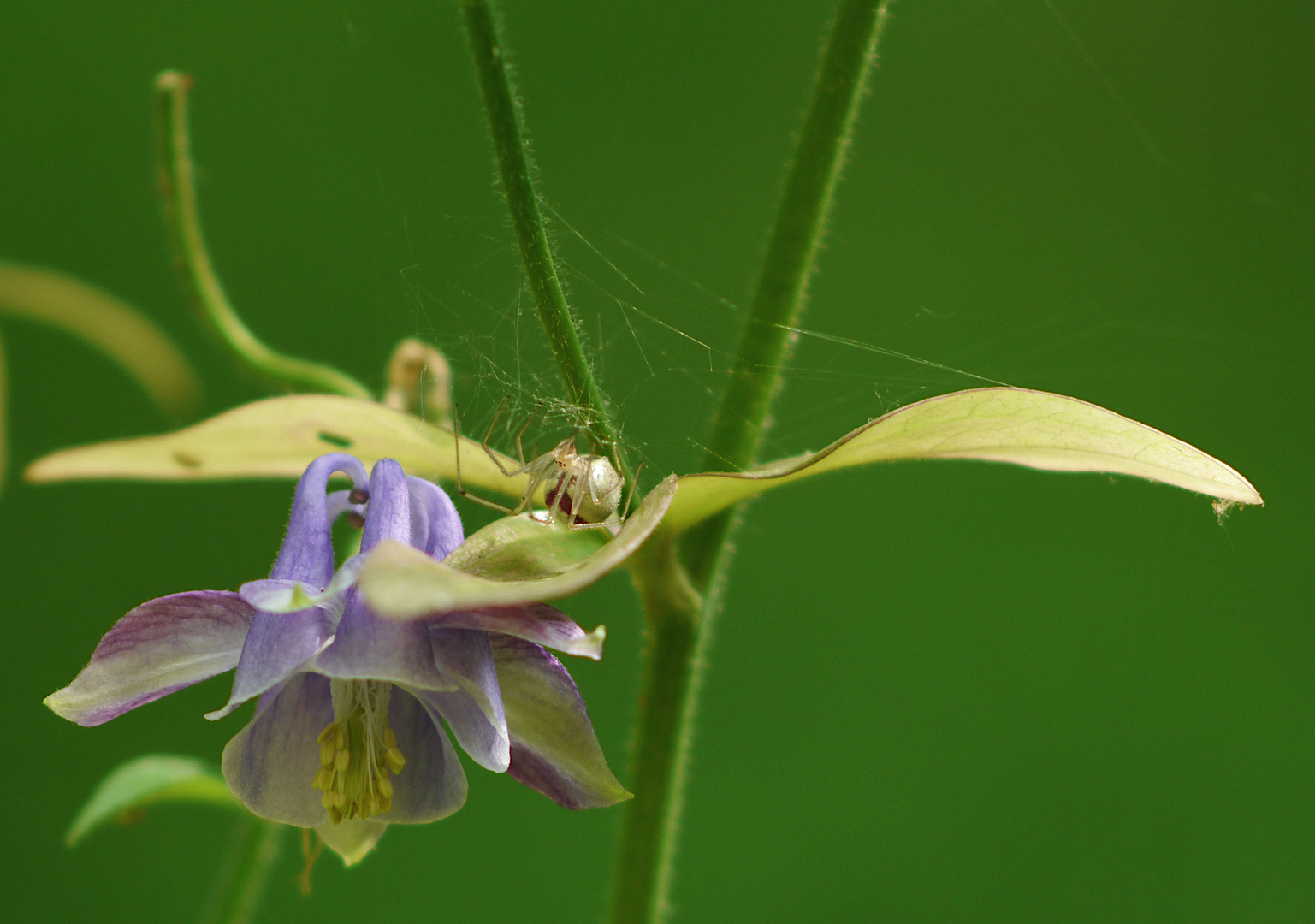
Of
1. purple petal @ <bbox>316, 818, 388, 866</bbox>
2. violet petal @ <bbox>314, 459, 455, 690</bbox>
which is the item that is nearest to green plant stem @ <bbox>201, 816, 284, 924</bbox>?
purple petal @ <bbox>316, 818, 388, 866</bbox>

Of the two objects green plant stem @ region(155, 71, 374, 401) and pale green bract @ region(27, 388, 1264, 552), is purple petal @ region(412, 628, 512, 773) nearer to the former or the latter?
pale green bract @ region(27, 388, 1264, 552)

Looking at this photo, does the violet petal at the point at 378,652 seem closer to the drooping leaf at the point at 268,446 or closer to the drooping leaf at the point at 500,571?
the drooping leaf at the point at 500,571

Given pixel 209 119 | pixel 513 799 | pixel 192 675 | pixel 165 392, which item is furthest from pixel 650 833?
pixel 209 119

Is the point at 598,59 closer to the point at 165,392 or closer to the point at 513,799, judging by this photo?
the point at 513,799

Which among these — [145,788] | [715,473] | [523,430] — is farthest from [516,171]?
[145,788]

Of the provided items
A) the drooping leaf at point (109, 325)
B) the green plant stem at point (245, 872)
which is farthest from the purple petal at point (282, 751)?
the drooping leaf at point (109, 325)

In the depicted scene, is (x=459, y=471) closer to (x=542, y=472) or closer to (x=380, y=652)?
Result: (x=542, y=472)
